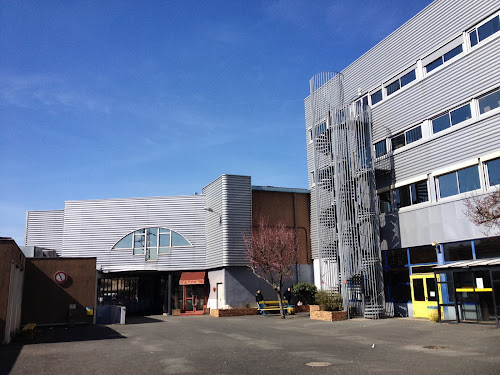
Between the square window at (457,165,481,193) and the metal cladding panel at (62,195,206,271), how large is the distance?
20.3 m

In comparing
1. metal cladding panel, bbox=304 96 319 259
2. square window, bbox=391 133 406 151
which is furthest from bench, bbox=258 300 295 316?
square window, bbox=391 133 406 151

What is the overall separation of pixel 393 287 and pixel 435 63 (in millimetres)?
11693

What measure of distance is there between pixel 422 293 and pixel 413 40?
13058 mm

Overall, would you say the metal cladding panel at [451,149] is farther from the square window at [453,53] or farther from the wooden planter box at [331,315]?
the wooden planter box at [331,315]

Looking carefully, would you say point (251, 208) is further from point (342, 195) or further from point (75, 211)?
point (75, 211)

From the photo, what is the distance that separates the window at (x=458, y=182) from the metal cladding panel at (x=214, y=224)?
15.9 metres

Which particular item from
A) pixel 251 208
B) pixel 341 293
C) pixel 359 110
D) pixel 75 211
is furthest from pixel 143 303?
Result: pixel 359 110

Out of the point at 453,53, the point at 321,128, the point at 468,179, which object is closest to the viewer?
the point at 468,179

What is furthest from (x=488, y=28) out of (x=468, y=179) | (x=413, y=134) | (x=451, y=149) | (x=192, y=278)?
(x=192, y=278)

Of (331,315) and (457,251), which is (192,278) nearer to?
(331,315)

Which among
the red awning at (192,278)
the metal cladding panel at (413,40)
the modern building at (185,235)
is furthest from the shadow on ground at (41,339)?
the metal cladding panel at (413,40)

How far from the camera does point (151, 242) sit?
3644 cm

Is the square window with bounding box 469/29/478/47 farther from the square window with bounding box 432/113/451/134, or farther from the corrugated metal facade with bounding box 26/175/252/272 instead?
the corrugated metal facade with bounding box 26/175/252/272

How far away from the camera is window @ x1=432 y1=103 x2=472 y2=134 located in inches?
827
